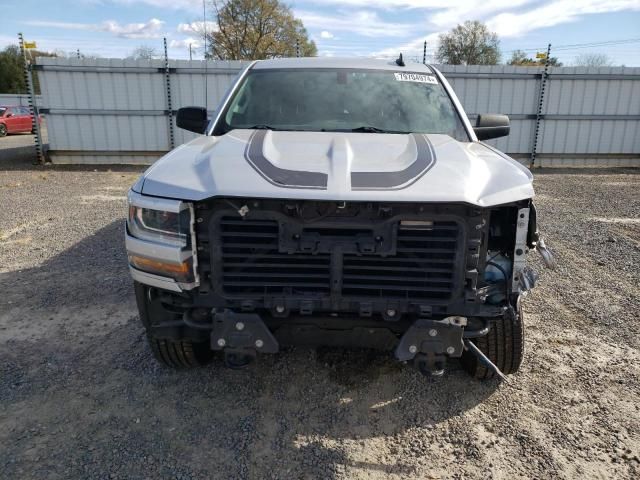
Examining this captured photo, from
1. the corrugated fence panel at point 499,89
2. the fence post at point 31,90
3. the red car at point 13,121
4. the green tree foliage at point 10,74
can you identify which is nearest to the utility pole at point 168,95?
the fence post at point 31,90

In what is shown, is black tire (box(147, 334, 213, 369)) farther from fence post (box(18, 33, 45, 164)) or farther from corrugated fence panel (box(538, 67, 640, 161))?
corrugated fence panel (box(538, 67, 640, 161))

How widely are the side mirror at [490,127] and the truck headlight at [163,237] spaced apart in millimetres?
2577

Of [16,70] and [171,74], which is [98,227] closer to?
[171,74]

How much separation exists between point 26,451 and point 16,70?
170 feet

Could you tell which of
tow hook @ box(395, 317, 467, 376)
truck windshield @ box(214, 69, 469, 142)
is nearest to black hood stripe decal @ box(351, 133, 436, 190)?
tow hook @ box(395, 317, 467, 376)

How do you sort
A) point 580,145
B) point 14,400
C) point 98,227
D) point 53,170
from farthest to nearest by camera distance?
point 580,145 < point 53,170 < point 98,227 < point 14,400

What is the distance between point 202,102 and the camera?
12.3 metres

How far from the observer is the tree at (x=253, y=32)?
34250 mm

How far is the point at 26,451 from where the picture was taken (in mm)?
2510

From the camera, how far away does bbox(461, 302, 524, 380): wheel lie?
2922 millimetres

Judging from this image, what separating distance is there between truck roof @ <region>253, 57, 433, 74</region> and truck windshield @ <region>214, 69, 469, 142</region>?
0.27 ft

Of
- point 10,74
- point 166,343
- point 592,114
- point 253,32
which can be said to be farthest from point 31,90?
point 10,74

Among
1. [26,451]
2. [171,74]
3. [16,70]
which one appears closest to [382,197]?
[26,451]

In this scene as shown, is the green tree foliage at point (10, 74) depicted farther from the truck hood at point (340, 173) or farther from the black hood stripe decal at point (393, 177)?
the black hood stripe decal at point (393, 177)
